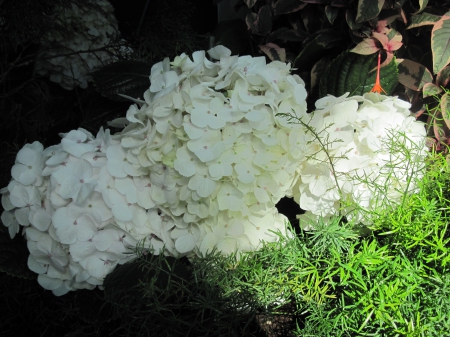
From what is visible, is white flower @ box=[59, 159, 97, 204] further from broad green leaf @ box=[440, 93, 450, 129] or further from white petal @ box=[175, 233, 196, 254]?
broad green leaf @ box=[440, 93, 450, 129]

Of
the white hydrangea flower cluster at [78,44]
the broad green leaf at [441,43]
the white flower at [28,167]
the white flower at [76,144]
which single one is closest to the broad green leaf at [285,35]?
the broad green leaf at [441,43]

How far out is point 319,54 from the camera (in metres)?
1.34

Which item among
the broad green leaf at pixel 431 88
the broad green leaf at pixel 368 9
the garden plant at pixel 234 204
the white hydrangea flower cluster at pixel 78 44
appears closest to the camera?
the garden plant at pixel 234 204

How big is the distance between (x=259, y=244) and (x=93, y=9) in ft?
3.00

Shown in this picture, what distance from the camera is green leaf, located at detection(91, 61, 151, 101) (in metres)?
1.22

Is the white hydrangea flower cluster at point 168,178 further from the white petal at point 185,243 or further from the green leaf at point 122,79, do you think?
the green leaf at point 122,79

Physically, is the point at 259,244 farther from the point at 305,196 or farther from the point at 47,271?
the point at 47,271

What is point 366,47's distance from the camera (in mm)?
1172

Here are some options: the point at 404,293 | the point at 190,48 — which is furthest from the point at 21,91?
the point at 404,293

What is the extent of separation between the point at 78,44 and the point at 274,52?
63 cm

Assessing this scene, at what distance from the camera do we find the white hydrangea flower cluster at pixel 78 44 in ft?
4.71

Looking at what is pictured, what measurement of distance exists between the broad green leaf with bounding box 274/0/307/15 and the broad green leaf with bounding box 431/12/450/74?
0.35 metres

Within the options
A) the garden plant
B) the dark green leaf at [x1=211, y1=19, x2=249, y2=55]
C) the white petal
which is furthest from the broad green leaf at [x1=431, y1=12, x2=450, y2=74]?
the white petal

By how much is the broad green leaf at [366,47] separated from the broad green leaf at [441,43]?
0.13 meters
